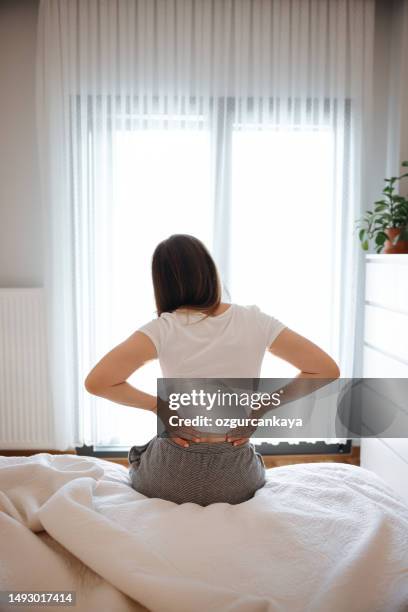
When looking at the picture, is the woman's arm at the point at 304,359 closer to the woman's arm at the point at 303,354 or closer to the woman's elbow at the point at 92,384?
the woman's arm at the point at 303,354

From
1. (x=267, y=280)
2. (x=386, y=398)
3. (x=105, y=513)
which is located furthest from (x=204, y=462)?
(x=267, y=280)

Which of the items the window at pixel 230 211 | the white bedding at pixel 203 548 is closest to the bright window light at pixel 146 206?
the window at pixel 230 211

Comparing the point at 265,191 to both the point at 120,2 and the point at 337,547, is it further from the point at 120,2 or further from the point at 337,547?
the point at 337,547

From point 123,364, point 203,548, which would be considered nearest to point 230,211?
point 123,364

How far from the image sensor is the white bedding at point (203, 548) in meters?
0.92

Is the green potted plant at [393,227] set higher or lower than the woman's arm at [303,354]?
higher

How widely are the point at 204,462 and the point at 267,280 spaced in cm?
183

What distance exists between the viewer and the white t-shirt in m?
1.31

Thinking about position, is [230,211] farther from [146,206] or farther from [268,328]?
[268,328]

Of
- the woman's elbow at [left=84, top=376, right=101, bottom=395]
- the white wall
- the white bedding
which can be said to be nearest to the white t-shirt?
the woman's elbow at [left=84, top=376, right=101, bottom=395]

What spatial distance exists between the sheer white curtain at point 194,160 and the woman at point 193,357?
158 cm

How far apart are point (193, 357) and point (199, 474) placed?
297 mm

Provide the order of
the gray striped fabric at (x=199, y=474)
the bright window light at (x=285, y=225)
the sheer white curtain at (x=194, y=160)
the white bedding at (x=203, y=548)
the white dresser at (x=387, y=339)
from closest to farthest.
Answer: the white bedding at (x=203, y=548) < the gray striped fabric at (x=199, y=474) < the white dresser at (x=387, y=339) < the sheer white curtain at (x=194, y=160) < the bright window light at (x=285, y=225)

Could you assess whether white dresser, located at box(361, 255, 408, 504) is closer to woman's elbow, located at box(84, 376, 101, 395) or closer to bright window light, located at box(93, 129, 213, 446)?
bright window light, located at box(93, 129, 213, 446)
